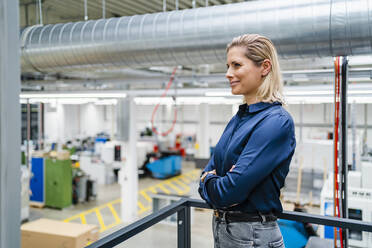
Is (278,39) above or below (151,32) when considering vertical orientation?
below

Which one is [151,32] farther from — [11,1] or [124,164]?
[124,164]

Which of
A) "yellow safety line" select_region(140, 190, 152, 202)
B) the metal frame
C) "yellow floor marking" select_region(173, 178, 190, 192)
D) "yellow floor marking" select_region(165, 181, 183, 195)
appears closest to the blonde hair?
the metal frame

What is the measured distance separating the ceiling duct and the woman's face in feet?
3.86

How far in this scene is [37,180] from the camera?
8.47 metres

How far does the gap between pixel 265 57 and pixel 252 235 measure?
2.34 ft

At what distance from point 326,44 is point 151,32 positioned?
1.39 metres

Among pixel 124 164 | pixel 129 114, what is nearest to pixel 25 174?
pixel 124 164

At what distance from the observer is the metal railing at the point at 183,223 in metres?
1.39

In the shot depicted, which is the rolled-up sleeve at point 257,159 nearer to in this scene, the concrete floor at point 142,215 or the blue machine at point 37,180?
the concrete floor at point 142,215

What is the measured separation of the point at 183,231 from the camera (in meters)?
1.96

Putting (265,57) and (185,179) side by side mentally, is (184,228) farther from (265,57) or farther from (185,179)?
(185,179)

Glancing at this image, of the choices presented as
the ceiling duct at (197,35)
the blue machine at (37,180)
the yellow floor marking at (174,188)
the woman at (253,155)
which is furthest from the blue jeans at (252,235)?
the yellow floor marking at (174,188)

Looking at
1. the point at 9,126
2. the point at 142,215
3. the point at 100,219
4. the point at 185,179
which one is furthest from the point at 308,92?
the point at 185,179

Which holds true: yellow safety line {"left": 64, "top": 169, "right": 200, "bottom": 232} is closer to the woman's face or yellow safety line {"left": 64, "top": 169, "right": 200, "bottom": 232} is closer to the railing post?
the railing post
